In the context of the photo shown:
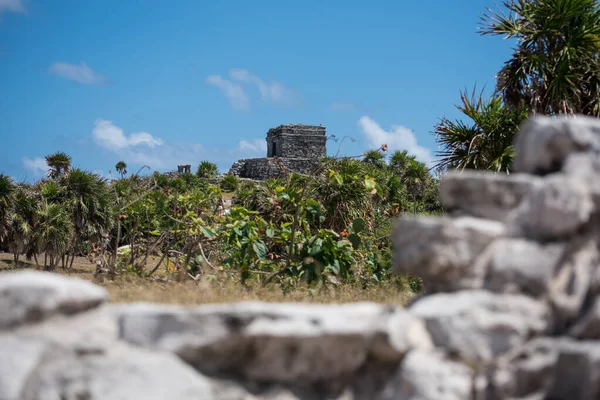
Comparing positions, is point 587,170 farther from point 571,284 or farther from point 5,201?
point 5,201

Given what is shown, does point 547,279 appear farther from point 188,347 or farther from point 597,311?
point 188,347

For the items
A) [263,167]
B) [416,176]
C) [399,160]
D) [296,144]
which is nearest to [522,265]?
[416,176]

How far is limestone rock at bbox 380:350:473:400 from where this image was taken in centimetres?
257

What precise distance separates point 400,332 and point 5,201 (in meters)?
14.6

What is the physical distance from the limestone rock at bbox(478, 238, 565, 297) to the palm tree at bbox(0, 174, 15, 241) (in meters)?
14.7

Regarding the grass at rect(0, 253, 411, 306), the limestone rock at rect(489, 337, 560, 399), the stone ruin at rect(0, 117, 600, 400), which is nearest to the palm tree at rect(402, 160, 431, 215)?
the grass at rect(0, 253, 411, 306)

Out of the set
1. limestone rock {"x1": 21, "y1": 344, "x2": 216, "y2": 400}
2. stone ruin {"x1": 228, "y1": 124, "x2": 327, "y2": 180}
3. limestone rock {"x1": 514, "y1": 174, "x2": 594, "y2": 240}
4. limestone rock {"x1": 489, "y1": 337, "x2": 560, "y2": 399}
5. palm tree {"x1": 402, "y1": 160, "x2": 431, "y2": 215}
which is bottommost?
limestone rock {"x1": 21, "y1": 344, "x2": 216, "y2": 400}

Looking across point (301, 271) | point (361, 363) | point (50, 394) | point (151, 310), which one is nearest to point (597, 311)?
point (361, 363)

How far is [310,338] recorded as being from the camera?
2.61m

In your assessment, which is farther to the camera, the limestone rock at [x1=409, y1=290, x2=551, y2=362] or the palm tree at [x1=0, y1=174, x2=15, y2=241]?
the palm tree at [x1=0, y1=174, x2=15, y2=241]

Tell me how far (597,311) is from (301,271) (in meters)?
4.10

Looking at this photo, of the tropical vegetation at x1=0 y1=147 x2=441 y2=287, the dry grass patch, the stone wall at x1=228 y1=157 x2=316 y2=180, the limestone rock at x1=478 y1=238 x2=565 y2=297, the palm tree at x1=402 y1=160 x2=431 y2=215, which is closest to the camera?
the limestone rock at x1=478 y1=238 x2=565 y2=297

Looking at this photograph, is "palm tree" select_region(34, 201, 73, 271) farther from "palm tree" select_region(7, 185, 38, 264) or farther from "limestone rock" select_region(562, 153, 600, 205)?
"limestone rock" select_region(562, 153, 600, 205)

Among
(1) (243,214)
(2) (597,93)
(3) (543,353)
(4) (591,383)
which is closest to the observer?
(4) (591,383)
